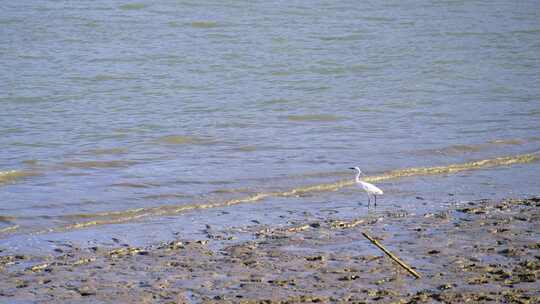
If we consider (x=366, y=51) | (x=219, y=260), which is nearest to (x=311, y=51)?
(x=366, y=51)

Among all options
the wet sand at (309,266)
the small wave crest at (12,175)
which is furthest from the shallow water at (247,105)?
the wet sand at (309,266)

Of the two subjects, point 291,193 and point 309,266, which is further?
point 291,193

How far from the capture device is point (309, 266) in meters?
6.68

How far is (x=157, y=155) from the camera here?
12.0 metres

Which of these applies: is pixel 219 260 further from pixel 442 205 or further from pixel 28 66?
pixel 28 66

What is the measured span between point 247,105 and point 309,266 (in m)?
9.26

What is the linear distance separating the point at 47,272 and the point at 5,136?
7.22 m

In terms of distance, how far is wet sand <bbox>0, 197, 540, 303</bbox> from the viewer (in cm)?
602

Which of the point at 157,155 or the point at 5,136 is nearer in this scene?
the point at 157,155

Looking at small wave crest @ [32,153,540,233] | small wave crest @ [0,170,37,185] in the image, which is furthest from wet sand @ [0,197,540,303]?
small wave crest @ [0,170,37,185]

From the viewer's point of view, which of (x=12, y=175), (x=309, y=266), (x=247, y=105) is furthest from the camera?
(x=247, y=105)


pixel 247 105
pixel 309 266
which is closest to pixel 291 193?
pixel 309 266

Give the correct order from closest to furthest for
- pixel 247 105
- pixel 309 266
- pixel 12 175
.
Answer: pixel 309 266 < pixel 12 175 < pixel 247 105

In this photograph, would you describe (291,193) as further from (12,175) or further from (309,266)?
(12,175)
